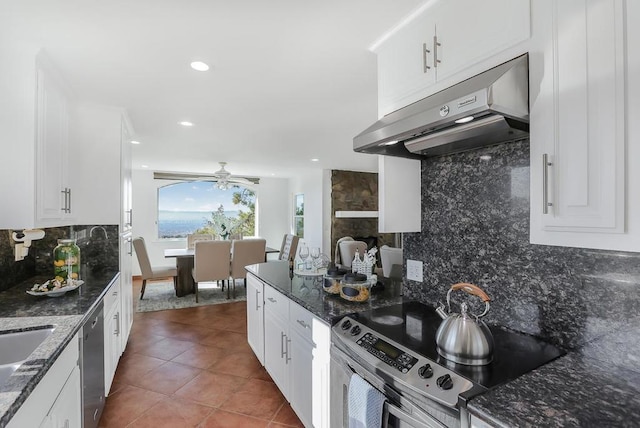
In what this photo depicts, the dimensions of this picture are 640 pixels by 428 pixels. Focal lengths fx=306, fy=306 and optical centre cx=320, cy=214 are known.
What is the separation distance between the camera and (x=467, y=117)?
3.46 feet

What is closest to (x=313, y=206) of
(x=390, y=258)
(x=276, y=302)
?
(x=390, y=258)

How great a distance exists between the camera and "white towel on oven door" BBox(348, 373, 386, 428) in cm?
116

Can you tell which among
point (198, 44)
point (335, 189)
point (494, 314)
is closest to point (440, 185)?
point (494, 314)

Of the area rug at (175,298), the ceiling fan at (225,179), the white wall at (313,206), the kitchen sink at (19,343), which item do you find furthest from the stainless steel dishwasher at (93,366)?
the white wall at (313,206)

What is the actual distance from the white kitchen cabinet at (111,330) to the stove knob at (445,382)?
2.20 metres

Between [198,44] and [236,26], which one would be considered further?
[198,44]

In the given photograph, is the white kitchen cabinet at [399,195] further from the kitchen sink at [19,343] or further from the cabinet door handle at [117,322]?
the cabinet door handle at [117,322]

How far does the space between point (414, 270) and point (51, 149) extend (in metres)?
2.33

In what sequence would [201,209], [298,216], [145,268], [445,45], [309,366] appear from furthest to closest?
[298,216]
[201,209]
[145,268]
[309,366]
[445,45]

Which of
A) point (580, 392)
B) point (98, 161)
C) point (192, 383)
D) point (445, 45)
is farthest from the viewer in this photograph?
point (98, 161)

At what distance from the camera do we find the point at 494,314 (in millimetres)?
1429

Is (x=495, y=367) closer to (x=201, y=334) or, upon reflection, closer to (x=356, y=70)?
(x=356, y=70)

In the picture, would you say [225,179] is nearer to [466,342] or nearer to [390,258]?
[390,258]

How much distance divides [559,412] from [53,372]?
174 cm
